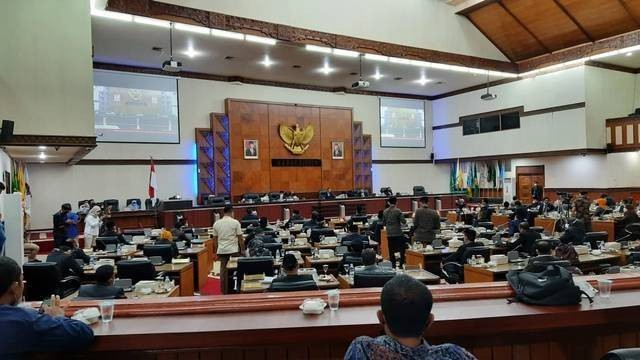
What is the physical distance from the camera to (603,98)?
15852 mm

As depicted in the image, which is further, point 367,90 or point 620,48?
point 367,90

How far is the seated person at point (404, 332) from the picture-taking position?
57.3 inches

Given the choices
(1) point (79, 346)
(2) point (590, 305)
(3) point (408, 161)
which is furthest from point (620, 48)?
(1) point (79, 346)

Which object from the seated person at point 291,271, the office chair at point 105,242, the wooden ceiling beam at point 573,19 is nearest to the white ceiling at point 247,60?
the wooden ceiling beam at point 573,19

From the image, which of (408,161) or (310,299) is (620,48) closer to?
(408,161)

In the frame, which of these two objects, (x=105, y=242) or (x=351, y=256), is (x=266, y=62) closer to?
(x=105, y=242)

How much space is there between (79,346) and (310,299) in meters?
1.11

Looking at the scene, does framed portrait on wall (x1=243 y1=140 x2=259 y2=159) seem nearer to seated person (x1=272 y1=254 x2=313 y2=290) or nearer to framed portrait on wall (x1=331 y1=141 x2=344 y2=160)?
framed portrait on wall (x1=331 y1=141 x2=344 y2=160)

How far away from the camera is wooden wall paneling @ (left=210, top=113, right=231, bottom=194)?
54.4 feet

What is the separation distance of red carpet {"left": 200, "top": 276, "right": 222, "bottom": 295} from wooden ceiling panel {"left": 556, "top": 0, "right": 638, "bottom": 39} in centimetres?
1393

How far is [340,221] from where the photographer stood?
12680 mm

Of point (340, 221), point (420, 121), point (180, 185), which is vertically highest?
point (420, 121)

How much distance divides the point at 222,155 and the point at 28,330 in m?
15.4

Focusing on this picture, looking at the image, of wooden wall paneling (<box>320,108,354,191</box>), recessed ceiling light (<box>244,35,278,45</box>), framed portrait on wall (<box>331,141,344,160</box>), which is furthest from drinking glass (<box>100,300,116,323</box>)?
framed portrait on wall (<box>331,141,344,160</box>)
